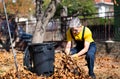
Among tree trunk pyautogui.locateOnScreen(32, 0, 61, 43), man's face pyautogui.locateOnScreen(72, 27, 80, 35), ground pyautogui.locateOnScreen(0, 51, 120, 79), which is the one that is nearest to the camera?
man's face pyautogui.locateOnScreen(72, 27, 80, 35)

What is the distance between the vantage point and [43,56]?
9.96 meters

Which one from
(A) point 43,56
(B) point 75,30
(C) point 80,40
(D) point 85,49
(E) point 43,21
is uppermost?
(B) point 75,30

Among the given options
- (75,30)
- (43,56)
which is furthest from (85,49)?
(43,56)

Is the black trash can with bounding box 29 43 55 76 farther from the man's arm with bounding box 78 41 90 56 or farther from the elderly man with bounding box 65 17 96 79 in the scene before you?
the man's arm with bounding box 78 41 90 56

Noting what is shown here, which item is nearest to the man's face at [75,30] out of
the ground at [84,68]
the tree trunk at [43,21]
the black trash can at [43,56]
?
the ground at [84,68]

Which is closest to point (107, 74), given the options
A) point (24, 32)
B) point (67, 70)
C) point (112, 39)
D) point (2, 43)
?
point (67, 70)

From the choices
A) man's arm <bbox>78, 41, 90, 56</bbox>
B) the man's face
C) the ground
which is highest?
the man's face

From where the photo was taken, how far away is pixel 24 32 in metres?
23.2

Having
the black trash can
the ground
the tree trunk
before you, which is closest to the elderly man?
the ground

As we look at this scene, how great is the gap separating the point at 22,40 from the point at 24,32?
3.86ft

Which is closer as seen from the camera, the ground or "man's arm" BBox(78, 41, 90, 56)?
"man's arm" BBox(78, 41, 90, 56)

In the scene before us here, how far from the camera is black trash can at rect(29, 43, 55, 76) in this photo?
9.88m

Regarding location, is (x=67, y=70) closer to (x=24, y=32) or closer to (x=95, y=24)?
(x=95, y=24)

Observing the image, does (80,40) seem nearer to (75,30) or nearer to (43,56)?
(75,30)
